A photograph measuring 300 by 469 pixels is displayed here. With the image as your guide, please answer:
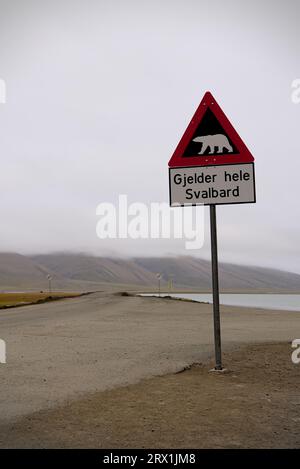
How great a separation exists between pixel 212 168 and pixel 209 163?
0.08 meters

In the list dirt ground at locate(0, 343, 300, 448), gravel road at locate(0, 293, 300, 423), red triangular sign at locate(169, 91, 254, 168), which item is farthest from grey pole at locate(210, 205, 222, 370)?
red triangular sign at locate(169, 91, 254, 168)

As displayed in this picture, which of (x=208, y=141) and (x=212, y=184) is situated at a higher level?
(x=208, y=141)

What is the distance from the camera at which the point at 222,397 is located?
5.28 meters

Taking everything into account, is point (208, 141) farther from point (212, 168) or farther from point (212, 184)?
point (212, 184)

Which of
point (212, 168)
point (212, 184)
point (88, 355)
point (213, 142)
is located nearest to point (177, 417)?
point (212, 184)

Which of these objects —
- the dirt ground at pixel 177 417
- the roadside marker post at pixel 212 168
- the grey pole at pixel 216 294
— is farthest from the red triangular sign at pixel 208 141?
the dirt ground at pixel 177 417

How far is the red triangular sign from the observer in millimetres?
6891

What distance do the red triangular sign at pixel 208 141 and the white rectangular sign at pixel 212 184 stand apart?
0.10m

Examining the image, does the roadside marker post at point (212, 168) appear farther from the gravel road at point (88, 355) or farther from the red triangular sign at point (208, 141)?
the gravel road at point (88, 355)

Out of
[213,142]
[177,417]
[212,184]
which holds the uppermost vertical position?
[213,142]

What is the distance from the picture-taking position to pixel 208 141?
23.0 ft

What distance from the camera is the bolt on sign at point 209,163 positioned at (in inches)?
270
